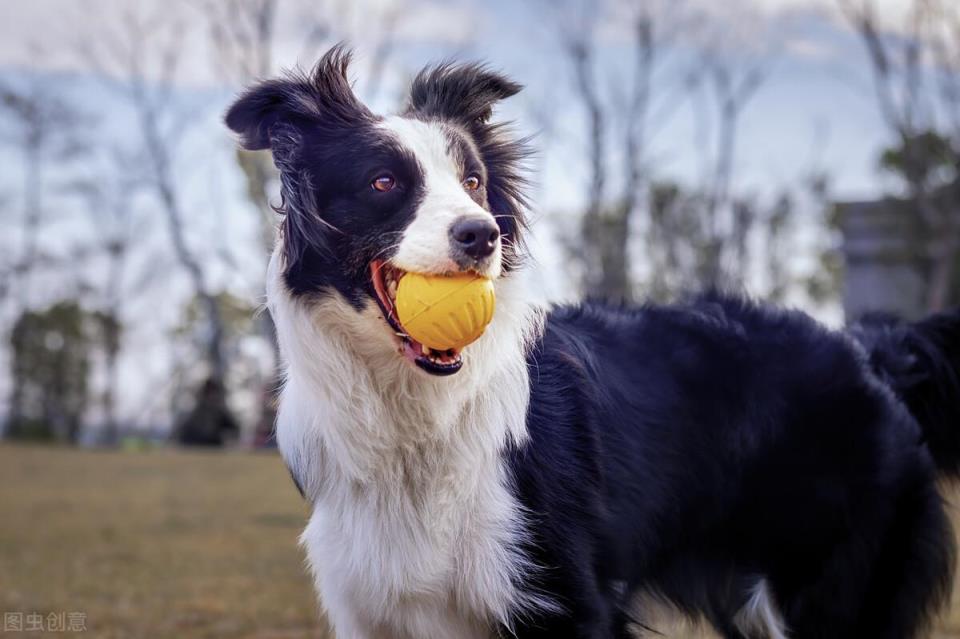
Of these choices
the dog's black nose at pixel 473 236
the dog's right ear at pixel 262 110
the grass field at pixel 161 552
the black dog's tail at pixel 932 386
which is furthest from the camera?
the grass field at pixel 161 552

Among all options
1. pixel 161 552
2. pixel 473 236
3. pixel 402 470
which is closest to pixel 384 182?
pixel 473 236

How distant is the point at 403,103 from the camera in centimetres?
423

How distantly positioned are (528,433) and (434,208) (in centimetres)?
77

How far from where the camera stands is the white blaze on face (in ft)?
10.6

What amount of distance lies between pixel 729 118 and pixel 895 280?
379 inches

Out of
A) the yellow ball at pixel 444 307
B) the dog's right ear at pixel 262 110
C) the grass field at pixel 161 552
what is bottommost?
the grass field at pixel 161 552

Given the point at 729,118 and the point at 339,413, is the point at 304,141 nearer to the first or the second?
the point at 339,413

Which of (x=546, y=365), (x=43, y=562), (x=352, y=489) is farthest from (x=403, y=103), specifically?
(x=43, y=562)

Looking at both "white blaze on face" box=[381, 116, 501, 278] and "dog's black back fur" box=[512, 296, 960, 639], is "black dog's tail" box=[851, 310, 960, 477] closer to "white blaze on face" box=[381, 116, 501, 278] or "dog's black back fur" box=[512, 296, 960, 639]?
"dog's black back fur" box=[512, 296, 960, 639]

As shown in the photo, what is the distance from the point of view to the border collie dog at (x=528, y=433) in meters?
3.35

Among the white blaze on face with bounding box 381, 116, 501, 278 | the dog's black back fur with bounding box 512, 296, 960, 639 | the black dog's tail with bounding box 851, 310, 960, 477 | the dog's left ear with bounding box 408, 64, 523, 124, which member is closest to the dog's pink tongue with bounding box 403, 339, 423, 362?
the white blaze on face with bounding box 381, 116, 501, 278

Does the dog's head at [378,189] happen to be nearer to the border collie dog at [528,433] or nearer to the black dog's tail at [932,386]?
the border collie dog at [528,433]

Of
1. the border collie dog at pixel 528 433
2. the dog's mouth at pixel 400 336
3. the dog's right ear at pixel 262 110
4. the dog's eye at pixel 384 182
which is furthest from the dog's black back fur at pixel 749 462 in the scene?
the dog's right ear at pixel 262 110

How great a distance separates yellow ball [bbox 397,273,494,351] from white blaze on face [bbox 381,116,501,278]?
0.12ft
